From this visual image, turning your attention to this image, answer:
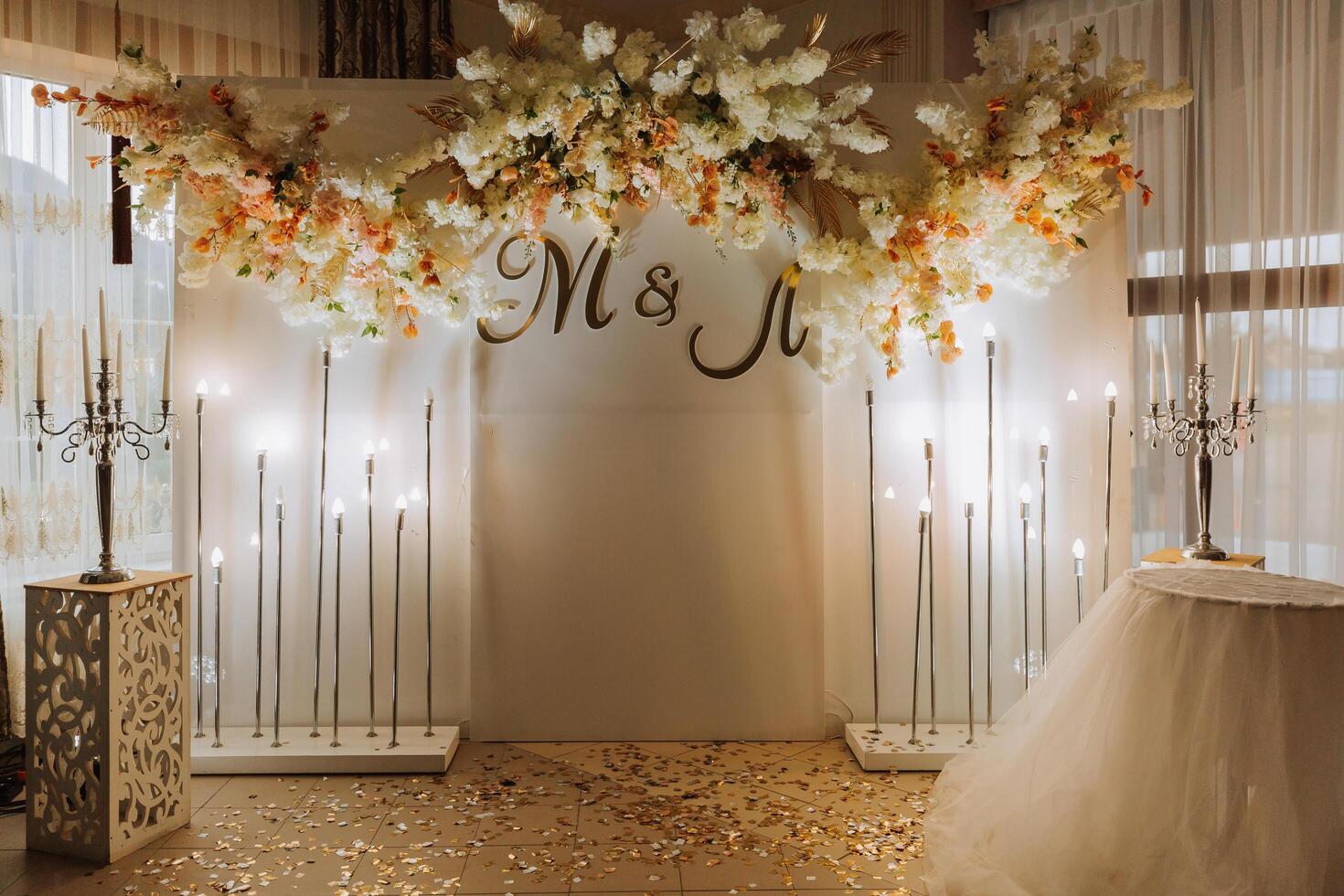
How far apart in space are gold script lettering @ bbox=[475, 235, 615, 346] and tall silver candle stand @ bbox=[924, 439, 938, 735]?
1433 millimetres

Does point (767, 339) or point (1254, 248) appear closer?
point (767, 339)

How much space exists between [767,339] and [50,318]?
304cm

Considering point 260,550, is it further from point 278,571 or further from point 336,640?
point 336,640

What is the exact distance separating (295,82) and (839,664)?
3.35 m

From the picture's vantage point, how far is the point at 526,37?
3.43 m

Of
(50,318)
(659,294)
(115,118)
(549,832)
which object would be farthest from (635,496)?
(50,318)

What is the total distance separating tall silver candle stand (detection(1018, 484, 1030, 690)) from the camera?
374 cm

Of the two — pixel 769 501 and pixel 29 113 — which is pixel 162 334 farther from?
pixel 769 501

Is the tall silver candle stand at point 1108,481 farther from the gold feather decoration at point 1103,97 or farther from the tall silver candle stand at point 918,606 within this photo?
the gold feather decoration at point 1103,97

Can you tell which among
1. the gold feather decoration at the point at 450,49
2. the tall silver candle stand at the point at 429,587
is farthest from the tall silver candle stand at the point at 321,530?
the gold feather decoration at the point at 450,49

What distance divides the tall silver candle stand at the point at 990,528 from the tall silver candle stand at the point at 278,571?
2.82 meters

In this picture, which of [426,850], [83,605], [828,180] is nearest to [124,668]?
[83,605]

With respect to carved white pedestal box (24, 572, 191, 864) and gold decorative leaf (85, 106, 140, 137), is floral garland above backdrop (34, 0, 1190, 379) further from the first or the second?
carved white pedestal box (24, 572, 191, 864)

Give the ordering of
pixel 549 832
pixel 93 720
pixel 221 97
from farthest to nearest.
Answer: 1. pixel 221 97
2. pixel 549 832
3. pixel 93 720
